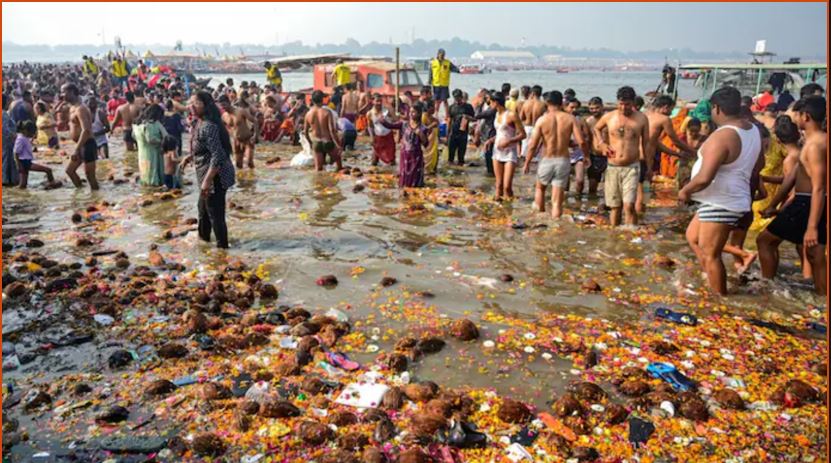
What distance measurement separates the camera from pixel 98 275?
6188 millimetres

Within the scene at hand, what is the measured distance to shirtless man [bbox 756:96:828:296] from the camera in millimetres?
4969

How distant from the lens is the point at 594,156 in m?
9.87

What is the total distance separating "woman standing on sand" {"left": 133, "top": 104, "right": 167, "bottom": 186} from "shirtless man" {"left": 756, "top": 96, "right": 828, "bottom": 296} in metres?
9.22

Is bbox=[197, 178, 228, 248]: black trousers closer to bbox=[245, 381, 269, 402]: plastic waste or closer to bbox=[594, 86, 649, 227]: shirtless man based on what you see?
bbox=[245, 381, 269, 402]: plastic waste

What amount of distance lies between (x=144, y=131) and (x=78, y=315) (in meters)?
5.74

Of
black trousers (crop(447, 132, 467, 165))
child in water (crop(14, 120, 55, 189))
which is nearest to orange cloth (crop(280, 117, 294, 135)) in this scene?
black trousers (crop(447, 132, 467, 165))

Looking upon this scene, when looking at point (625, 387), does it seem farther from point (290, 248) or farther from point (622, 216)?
point (622, 216)

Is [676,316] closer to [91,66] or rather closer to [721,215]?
[721,215]

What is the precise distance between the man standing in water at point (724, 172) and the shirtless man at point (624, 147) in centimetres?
203

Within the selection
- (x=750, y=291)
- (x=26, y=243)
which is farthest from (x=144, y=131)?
(x=750, y=291)

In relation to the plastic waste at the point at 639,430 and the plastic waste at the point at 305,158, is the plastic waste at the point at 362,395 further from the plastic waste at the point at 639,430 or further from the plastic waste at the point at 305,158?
the plastic waste at the point at 305,158

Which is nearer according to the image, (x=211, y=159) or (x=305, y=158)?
(x=211, y=159)

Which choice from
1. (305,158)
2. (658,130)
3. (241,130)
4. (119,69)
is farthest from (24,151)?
(119,69)

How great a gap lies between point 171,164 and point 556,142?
264 inches
